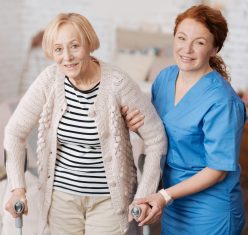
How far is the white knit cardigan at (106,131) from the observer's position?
1478 millimetres

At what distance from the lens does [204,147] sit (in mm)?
1511

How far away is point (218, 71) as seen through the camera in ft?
5.47

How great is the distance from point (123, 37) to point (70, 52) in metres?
3.26

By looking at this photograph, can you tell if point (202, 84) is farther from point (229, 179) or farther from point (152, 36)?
point (152, 36)

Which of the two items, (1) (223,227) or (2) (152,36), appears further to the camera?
(2) (152,36)

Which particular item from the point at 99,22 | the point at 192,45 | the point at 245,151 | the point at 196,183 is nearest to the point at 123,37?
the point at 99,22

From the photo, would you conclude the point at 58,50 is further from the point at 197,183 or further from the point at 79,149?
the point at 197,183

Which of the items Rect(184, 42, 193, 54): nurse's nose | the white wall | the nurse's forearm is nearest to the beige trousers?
the nurse's forearm

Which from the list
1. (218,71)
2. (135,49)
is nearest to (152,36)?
(135,49)

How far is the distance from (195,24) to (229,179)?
0.53 m

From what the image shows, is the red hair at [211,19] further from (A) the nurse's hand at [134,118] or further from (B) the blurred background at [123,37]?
(B) the blurred background at [123,37]

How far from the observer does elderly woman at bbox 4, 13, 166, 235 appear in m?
1.45

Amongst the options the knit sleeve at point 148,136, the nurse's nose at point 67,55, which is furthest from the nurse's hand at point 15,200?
the nurse's nose at point 67,55

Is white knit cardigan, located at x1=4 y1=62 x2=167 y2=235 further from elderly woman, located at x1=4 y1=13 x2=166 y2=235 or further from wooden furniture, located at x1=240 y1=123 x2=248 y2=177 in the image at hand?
wooden furniture, located at x1=240 y1=123 x2=248 y2=177
